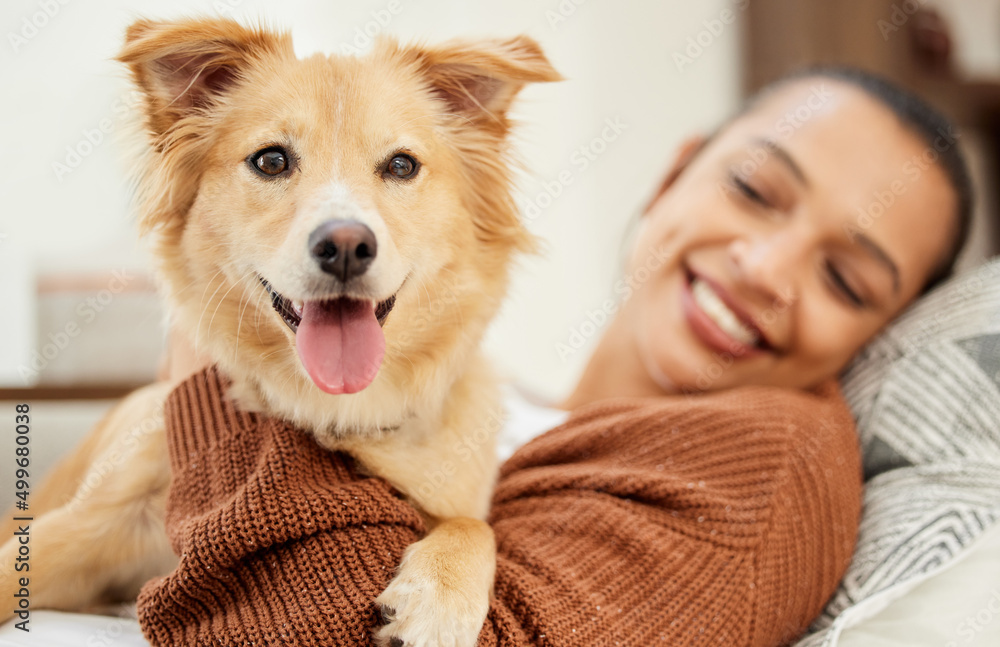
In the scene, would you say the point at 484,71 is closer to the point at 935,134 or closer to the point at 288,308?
the point at 288,308

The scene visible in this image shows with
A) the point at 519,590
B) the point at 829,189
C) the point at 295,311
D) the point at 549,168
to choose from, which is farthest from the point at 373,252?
the point at 549,168

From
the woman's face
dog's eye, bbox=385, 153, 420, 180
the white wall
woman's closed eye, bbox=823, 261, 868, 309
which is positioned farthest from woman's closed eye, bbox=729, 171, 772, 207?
the white wall

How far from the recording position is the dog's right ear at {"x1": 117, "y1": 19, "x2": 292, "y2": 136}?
1.14 metres

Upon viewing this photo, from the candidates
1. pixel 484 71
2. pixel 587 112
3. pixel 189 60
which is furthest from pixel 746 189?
pixel 587 112

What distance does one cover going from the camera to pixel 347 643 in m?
0.95

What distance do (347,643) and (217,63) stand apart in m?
1.07

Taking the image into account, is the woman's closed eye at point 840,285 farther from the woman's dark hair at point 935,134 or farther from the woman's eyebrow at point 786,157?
the woman's dark hair at point 935,134

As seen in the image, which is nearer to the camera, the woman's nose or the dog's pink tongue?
the dog's pink tongue

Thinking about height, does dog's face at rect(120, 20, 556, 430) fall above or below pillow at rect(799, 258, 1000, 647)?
above

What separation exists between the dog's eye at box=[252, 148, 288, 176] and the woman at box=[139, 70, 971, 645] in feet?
1.33

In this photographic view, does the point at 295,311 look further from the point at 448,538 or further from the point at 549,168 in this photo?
the point at 549,168

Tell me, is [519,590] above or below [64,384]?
above

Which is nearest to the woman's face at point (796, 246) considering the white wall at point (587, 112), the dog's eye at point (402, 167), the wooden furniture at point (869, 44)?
the dog's eye at point (402, 167)

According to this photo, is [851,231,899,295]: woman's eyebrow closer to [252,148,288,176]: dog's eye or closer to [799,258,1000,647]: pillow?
[799,258,1000,647]: pillow
